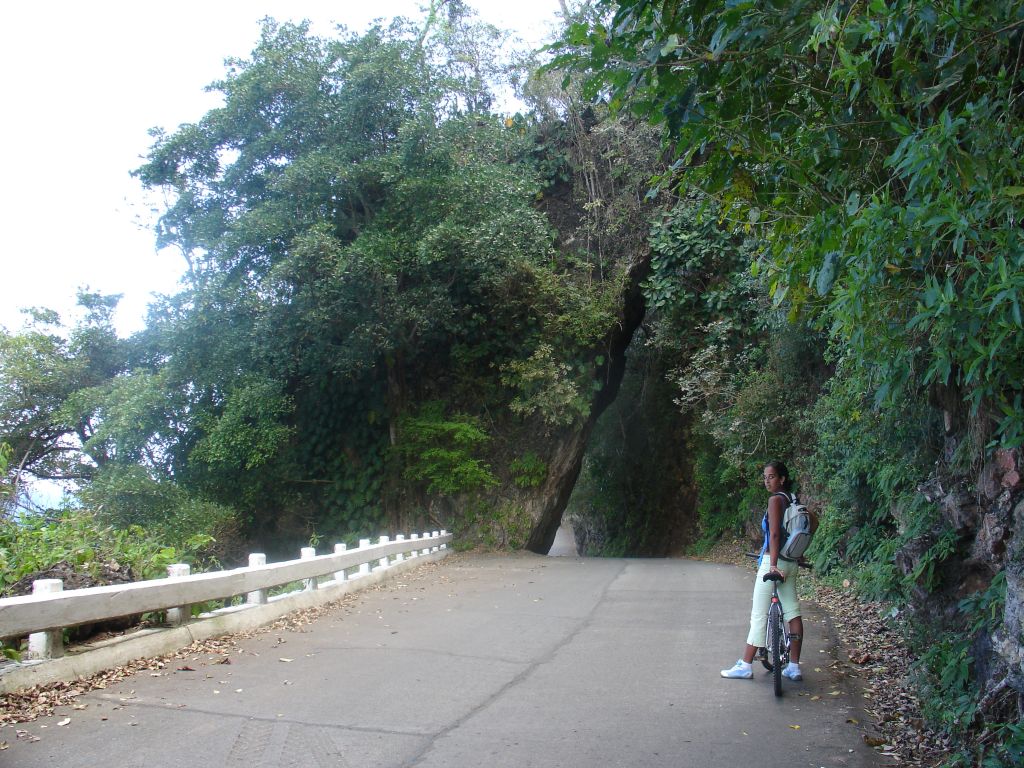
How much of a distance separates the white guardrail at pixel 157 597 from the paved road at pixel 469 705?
0.57 metres

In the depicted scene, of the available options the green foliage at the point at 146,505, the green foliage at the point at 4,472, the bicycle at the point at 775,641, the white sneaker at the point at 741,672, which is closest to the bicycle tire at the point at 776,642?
A: the bicycle at the point at 775,641

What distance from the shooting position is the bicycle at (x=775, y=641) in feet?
20.4

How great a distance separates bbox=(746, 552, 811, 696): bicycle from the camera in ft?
20.4

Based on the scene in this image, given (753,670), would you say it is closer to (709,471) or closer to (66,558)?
(66,558)

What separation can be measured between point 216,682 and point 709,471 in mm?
21188

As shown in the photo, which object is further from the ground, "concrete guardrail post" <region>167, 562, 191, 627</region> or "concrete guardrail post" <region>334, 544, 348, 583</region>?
"concrete guardrail post" <region>167, 562, 191, 627</region>

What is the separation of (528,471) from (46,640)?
57.7 ft

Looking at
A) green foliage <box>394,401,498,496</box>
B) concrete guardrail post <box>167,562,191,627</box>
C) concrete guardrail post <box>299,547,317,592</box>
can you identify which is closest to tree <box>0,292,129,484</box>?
green foliage <box>394,401,498,496</box>

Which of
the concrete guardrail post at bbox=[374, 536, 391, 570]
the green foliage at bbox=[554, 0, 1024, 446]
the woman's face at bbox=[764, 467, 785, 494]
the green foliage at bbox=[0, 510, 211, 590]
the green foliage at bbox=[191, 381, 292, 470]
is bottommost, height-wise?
the concrete guardrail post at bbox=[374, 536, 391, 570]

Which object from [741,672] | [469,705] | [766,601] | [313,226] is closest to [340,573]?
[469,705]

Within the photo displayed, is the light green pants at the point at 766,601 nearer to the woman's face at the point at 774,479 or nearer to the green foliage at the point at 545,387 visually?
the woman's face at the point at 774,479

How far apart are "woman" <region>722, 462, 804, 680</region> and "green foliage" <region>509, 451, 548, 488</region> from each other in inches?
640

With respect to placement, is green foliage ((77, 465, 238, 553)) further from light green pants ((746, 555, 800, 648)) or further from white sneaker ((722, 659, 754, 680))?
light green pants ((746, 555, 800, 648))

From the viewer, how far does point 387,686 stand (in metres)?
6.40
